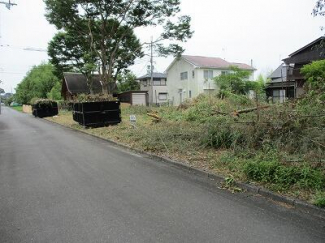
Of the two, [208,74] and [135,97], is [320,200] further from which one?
[135,97]

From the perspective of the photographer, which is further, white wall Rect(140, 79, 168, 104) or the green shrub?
white wall Rect(140, 79, 168, 104)

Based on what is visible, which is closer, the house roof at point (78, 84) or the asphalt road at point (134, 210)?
the asphalt road at point (134, 210)

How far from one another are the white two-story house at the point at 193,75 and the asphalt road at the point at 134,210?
95.2ft

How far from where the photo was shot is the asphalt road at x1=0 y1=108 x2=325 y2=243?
135 inches

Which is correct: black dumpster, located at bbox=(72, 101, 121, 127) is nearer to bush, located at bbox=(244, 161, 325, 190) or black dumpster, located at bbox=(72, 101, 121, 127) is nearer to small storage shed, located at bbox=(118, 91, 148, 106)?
bush, located at bbox=(244, 161, 325, 190)

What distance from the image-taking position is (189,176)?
19.5ft

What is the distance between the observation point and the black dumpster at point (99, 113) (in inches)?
576

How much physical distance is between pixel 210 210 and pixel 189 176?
1.84 meters

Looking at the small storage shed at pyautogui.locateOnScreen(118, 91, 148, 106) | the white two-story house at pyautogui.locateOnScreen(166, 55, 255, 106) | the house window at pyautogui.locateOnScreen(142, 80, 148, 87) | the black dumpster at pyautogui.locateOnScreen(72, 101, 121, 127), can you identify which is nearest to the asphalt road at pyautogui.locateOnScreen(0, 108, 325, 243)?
the black dumpster at pyautogui.locateOnScreen(72, 101, 121, 127)

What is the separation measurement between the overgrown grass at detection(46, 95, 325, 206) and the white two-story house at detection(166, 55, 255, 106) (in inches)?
1030

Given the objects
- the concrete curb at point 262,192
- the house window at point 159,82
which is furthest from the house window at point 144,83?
the concrete curb at point 262,192

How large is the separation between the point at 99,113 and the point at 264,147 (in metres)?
10.2

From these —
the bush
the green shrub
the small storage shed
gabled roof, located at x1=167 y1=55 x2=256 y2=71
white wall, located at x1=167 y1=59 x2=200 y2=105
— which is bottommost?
the green shrub

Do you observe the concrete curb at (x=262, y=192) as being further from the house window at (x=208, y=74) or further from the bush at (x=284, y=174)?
the house window at (x=208, y=74)
